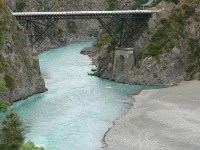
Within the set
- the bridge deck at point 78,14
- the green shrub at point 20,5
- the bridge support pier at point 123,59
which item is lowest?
the bridge support pier at point 123,59

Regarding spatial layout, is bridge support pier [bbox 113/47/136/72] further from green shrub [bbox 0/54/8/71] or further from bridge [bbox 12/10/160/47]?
green shrub [bbox 0/54/8/71]

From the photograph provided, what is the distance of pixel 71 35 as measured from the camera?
618ft

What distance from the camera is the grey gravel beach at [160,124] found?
5728cm

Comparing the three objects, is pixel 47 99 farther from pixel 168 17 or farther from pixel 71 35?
pixel 71 35

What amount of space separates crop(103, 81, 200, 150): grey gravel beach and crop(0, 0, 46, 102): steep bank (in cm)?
1903

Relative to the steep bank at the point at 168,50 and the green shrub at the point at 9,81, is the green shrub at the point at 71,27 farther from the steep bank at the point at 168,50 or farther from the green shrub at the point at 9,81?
the green shrub at the point at 9,81

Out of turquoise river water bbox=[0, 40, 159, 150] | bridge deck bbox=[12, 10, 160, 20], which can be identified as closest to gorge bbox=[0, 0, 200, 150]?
turquoise river water bbox=[0, 40, 159, 150]

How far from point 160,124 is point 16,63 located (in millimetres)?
29076

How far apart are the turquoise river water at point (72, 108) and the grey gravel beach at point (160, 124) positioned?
7.20 ft

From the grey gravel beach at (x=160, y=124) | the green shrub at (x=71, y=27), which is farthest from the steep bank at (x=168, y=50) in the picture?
the green shrub at (x=71, y=27)

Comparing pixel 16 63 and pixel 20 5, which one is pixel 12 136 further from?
pixel 20 5

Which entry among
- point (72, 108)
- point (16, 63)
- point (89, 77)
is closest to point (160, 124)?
point (72, 108)

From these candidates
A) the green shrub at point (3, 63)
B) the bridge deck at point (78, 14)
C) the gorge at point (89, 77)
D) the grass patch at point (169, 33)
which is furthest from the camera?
the grass patch at point (169, 33)

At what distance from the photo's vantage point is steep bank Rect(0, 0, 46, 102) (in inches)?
3083
